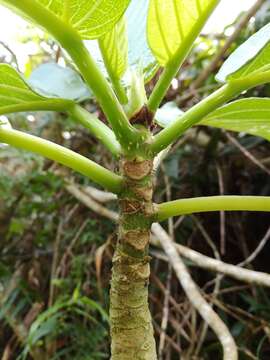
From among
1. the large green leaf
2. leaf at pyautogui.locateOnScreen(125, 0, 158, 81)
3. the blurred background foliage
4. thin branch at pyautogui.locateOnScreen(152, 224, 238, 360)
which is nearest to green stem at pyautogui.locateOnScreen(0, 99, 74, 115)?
the large green leaf

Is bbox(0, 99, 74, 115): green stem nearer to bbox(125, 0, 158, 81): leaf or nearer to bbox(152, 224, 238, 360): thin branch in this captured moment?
bbox(125, 0, 158, 81): leaf

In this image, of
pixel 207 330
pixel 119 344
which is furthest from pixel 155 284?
pixel 119 344

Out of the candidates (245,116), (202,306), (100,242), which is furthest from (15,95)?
(100,242)

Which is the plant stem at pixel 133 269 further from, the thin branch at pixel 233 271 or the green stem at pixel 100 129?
the thin branch at pixel 233 271

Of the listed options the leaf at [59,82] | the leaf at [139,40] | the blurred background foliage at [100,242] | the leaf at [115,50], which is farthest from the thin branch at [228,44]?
the leaf at [115,50]

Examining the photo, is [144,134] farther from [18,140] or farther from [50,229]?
[50,229]

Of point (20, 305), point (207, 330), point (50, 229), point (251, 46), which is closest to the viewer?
point (251, 46)

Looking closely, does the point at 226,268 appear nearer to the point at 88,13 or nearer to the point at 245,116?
the point at 245,116
